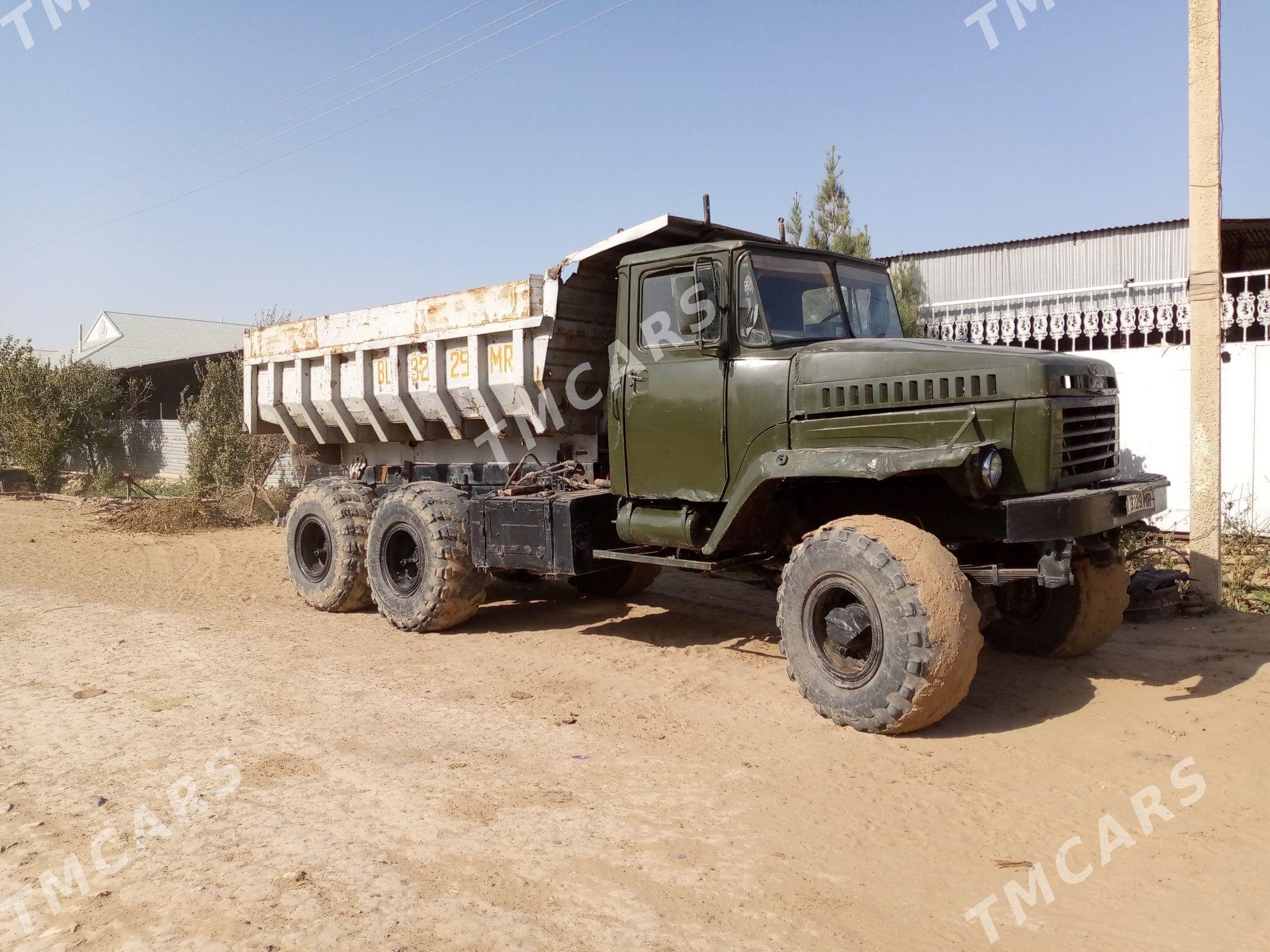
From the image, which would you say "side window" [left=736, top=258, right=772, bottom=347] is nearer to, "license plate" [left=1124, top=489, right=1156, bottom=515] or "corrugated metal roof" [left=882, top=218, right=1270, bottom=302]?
"license plate" [left=1124, top=489, right=1156, bottom=515]

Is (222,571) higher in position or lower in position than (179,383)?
lower

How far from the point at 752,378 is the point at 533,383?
216 centimetres

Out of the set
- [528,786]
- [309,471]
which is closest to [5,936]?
[528,786]

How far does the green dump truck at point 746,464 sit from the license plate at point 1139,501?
0.02 metres

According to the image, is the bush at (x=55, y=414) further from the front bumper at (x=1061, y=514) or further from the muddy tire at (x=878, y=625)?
the front bumper at (x=1061, y=514)

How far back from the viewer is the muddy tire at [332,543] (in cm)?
838

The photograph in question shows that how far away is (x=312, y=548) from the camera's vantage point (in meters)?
9.00

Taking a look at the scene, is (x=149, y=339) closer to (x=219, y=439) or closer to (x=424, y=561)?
(x=219, y=439)

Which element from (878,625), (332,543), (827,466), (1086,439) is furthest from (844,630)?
(332,543)

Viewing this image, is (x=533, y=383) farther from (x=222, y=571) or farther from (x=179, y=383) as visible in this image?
(x=179, y=383)

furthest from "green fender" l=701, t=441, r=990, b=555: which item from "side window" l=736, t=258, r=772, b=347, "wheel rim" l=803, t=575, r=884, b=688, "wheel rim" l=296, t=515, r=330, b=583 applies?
"wheel rim" l=296, t=515, r=330, b=583

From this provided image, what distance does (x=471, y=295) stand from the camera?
769 cm

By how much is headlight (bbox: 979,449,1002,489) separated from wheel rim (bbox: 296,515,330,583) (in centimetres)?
608

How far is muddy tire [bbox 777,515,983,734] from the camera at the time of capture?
466cm
